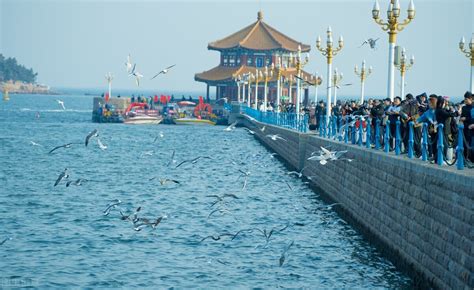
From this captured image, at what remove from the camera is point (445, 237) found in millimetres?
15648

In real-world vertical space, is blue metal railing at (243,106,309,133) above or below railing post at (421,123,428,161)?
below

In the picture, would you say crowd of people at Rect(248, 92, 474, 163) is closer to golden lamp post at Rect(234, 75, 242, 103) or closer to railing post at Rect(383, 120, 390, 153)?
railing post at Rect(383, 120, 390, 153)

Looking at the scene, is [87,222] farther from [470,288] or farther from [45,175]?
[45,175]

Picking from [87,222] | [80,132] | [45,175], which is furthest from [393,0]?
[80,132]

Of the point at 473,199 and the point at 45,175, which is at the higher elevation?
the point at 473,199

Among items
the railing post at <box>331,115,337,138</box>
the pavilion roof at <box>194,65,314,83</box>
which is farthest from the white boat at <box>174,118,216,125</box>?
the railing post at <box>331,115,337,138</box>

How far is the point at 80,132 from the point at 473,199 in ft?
230

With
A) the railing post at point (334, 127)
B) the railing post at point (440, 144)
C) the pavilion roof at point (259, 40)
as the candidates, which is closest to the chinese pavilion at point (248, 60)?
the pavilion roof at point (259, 40)

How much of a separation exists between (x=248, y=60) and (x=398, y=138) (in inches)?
3564

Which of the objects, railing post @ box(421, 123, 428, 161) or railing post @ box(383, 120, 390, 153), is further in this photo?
railing post @ box(383, 120, 390, 153)

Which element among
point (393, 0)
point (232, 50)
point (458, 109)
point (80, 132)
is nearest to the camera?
point (458, 109)

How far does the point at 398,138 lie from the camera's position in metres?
21.0

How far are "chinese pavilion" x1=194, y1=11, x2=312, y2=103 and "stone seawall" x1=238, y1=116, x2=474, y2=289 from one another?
80.9 m

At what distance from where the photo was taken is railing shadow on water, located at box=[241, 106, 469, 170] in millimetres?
17203
